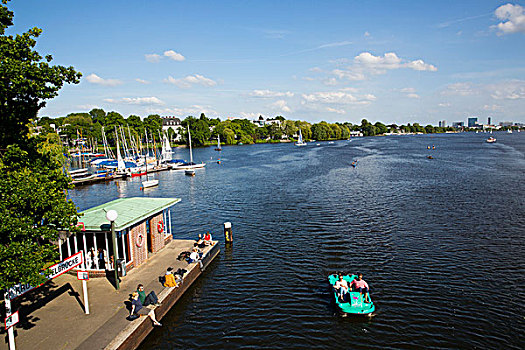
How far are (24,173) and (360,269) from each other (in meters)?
20.4

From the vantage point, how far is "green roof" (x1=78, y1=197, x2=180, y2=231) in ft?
63.2

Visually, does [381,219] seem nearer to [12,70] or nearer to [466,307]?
[466,307]

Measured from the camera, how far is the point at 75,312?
1625cm

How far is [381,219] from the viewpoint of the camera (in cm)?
3684

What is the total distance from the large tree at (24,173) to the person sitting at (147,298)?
4.73 meters

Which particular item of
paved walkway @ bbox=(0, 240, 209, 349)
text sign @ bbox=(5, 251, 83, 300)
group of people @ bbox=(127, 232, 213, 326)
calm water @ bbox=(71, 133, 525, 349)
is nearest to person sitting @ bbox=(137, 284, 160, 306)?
group of people @ bbox=(127, 232, 213, 326)

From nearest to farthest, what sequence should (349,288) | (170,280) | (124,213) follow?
(170,280), (349,288), (124,213)

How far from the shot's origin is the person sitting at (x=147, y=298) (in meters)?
16.9

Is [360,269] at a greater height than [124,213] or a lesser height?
lesser

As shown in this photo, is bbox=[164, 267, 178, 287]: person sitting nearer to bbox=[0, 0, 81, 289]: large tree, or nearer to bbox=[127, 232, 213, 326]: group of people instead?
bbox=[127, 232, 213, 326]: group of people

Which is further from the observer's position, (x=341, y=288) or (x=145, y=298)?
(x=341, y=288)

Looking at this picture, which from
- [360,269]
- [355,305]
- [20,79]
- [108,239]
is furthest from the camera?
[360,269]

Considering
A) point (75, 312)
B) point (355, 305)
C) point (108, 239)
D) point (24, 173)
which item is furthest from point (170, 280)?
point (355, 305)

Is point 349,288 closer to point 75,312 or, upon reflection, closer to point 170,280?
point 170,280
